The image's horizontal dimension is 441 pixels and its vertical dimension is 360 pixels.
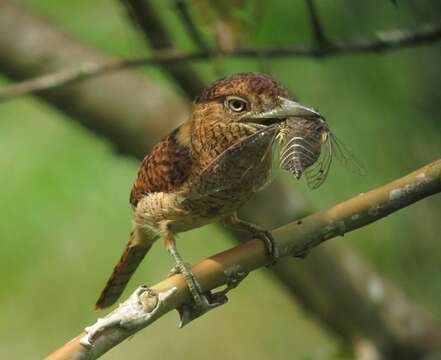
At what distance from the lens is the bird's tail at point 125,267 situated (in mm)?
2910

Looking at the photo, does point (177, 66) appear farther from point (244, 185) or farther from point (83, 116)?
point (244, 185)

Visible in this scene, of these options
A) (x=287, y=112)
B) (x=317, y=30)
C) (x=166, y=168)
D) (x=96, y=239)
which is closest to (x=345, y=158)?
(x=287, y=112)

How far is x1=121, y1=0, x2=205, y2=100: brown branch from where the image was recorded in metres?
3.42

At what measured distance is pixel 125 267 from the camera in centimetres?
295

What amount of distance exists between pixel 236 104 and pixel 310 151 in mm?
312

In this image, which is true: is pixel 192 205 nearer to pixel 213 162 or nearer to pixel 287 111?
pixel 213 162

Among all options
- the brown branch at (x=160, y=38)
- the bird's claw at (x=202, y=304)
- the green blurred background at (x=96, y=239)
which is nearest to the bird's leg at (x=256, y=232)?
the bird's claw at (x=202, y=304)

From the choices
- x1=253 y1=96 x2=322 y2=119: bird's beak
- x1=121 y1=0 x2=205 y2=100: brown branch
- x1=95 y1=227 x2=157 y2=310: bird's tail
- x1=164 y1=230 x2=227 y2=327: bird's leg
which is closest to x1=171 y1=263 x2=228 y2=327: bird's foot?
x1=164 y1=230 x2=227 y2=327: bird's leg

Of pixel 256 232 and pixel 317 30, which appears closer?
pixel 256 232

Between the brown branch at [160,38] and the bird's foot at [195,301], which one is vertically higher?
the brown branch at [160,38]

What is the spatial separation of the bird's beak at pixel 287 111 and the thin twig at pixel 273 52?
0.93 metres

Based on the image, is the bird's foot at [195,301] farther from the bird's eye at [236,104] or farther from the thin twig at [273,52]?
the thin twig at [273,52]

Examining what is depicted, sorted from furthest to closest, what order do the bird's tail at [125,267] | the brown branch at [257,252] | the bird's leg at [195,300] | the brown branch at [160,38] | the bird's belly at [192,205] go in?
the brown branch at [160,38]
the bird's tail at [125,267]
the bird's belly at [192,205]
the bird's leg at [195,300]
the brown branch at [257,252]

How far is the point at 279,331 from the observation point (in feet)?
16.5
